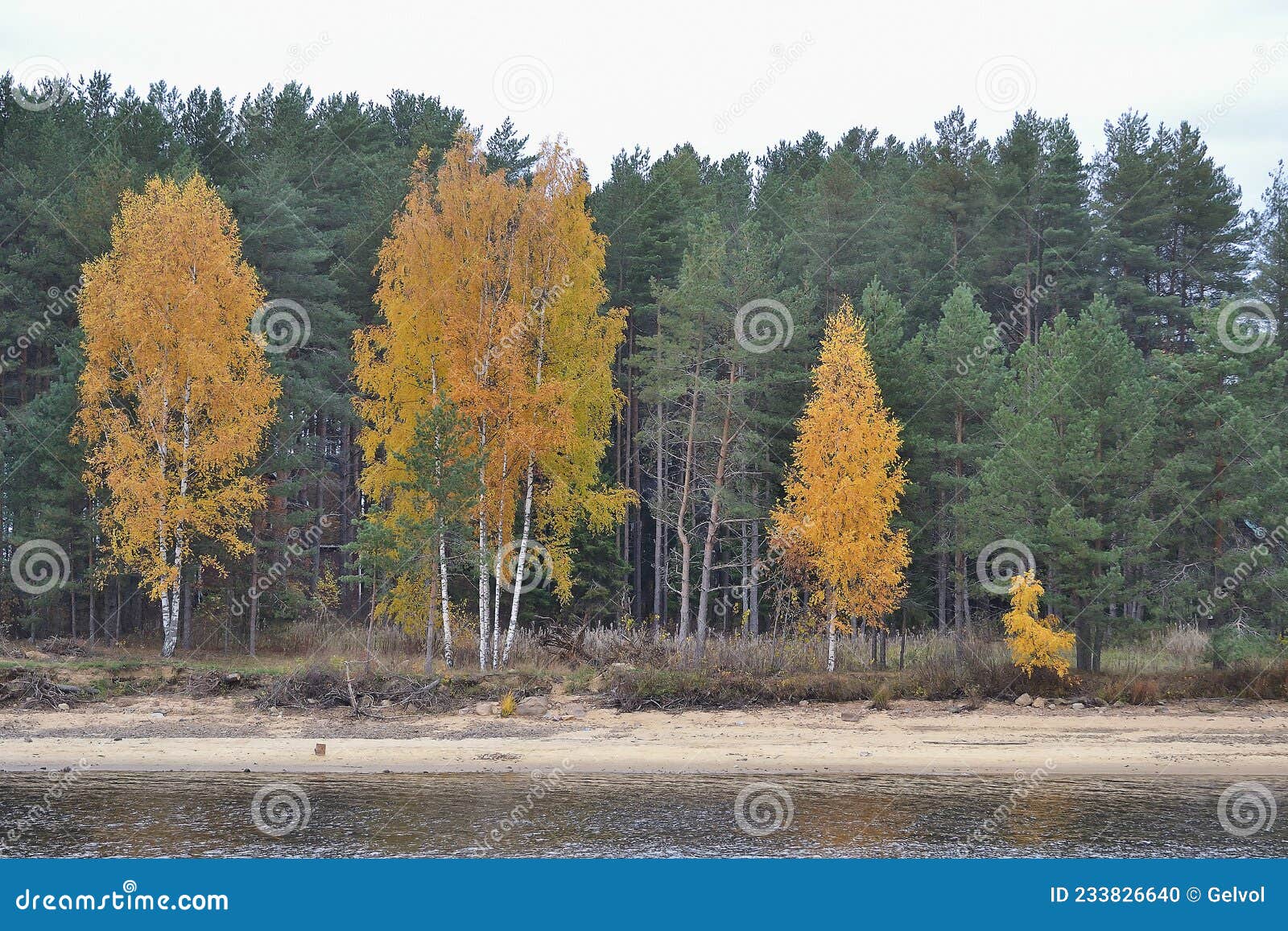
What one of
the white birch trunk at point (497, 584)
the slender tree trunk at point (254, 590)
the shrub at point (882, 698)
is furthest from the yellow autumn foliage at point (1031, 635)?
the slender tree trunk at point (254, 590)

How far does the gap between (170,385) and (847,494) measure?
19647mm

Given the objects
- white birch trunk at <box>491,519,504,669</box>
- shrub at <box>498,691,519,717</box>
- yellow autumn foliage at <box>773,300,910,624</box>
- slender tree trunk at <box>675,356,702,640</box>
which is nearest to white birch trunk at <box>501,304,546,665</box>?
white birch trunk at <box>491,519,504,669</box>

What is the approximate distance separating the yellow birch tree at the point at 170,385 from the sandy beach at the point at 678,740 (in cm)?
619

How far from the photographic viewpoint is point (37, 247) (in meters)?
42.2

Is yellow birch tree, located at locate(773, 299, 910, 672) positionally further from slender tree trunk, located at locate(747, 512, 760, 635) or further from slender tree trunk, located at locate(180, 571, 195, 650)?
slender tree trunk, located at locate(180, 571, 195, 650)

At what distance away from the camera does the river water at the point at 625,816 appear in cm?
1761

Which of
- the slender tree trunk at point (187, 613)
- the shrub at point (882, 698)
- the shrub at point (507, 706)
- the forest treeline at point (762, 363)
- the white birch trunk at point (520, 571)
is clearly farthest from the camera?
the slender tree trunk at point (187, 613)

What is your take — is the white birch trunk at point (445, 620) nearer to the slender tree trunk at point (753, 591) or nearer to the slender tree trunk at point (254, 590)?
the slender tree trunk at point (254, 590)

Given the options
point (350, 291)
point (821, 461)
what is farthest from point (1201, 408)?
point (350, 291)

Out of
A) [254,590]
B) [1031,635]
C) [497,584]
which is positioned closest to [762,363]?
[497,584]

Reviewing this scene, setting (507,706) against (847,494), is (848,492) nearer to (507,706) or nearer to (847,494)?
(847,494)

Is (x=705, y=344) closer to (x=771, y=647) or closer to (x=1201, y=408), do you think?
(x=771, y=647)

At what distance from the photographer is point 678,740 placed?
26516 mm

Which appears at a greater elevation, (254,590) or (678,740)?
(254,590)
